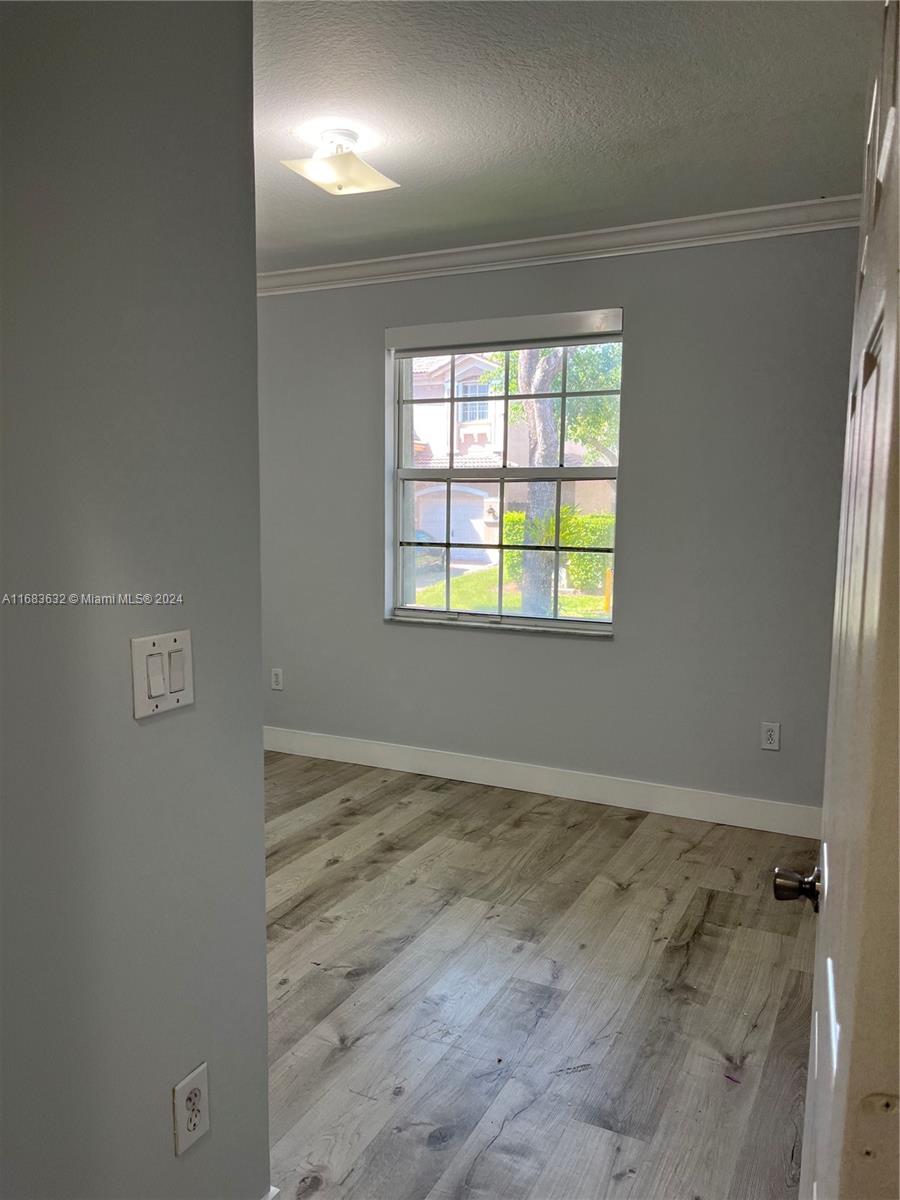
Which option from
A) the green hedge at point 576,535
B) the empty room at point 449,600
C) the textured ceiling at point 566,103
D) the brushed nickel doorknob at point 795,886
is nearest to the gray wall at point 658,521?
the empty room at point 449,600

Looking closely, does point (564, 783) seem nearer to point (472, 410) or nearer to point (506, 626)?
point (506, 626)

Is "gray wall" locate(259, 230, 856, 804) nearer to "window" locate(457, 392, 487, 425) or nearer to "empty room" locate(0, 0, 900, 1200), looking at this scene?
"empty room" locate(0, 0, 900, 1200)

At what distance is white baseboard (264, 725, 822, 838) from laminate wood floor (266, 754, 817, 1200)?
100mm

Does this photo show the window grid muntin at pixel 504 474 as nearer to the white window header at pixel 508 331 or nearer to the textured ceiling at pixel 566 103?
the white window header at pixel 508 331

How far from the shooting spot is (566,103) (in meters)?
2.34

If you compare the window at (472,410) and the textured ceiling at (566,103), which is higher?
the textured ceiling at (566,103)

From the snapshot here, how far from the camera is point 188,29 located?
117 cm

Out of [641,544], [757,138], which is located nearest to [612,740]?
[641,544]

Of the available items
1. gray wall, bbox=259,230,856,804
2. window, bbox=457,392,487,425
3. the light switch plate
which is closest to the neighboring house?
window, bbox=457,392,487,425

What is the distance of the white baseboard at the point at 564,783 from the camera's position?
11.4ft

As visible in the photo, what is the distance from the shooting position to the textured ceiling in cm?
193

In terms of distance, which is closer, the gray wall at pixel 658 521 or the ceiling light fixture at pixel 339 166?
the ceiling light fixture at pixel 339 166

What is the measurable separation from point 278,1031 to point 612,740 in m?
2.05

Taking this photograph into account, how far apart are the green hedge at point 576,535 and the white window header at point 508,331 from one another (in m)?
0.76
